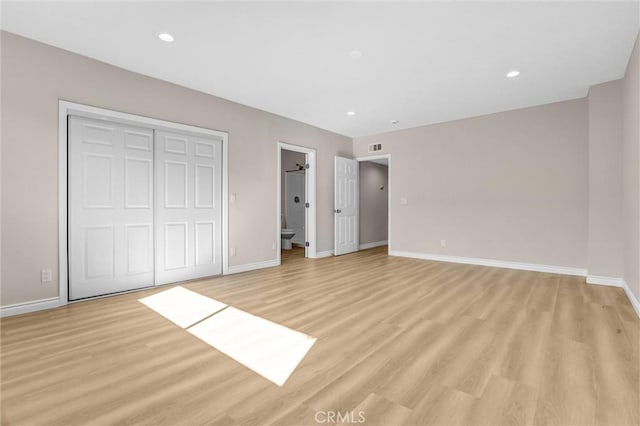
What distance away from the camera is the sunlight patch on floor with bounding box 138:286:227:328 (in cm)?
277

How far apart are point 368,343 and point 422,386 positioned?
0.58 metres

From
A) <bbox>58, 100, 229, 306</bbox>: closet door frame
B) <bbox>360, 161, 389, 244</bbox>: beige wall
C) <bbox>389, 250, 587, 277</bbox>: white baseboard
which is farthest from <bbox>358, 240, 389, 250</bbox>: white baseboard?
<bbox>58, 100, 229, 306</bbox>: closet door frame

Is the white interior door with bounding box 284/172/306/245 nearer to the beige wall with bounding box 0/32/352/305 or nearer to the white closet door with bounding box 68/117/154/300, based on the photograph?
the beige wall with bounding box 0/32/352/305

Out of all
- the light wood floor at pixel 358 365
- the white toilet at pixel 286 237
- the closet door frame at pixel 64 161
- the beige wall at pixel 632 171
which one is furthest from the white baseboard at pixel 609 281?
the closet door frame at pixel 64 161

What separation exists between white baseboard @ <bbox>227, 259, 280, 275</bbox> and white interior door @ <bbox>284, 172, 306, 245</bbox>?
2899 mm

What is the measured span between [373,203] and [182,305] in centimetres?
564

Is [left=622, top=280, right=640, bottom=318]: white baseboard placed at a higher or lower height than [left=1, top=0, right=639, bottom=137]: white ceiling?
lower

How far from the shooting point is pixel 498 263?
5.12 metres

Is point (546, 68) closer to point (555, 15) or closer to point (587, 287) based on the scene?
point (555, 15)

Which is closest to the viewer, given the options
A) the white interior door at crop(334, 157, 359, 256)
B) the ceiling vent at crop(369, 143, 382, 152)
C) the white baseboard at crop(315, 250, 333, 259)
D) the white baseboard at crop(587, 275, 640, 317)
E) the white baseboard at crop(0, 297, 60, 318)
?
the white baseboard at crop(0, 297, 60, 318)

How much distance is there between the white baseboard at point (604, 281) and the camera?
382 cm

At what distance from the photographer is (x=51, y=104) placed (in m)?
3.00

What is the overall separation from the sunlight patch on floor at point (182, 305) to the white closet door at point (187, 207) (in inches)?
20.7

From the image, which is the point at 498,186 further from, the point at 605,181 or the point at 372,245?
the point at 372,245
